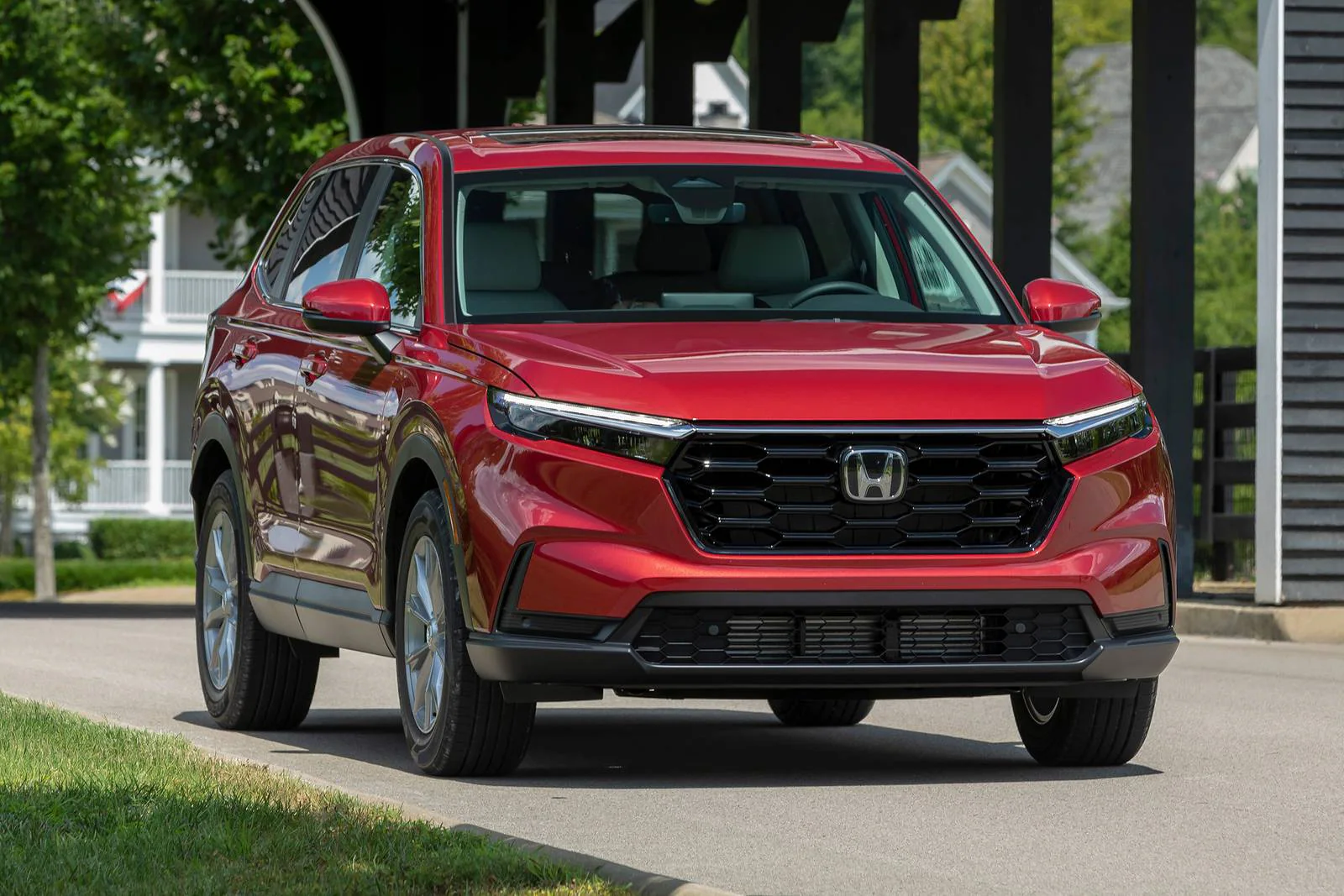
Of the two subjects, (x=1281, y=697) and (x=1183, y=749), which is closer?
(x=1183, y=749)

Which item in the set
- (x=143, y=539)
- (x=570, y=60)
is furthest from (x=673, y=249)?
(x=143, y=539)

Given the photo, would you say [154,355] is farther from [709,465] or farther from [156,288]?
[709,465]

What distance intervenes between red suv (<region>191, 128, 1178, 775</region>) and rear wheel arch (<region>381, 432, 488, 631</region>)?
11mm

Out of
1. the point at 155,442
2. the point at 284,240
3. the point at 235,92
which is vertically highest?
the point at 235,92

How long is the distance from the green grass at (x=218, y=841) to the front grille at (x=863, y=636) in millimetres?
1091

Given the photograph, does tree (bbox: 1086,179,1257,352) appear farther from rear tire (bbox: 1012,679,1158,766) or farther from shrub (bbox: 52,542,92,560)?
rear tire (bbox: 1012,679,1158,766)

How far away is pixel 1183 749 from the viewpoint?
9.30 meters

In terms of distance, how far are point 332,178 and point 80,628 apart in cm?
796

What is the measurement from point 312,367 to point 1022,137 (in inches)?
342

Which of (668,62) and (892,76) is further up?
(668,62)

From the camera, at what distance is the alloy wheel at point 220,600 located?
1041 cm

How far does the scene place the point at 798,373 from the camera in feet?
25.9

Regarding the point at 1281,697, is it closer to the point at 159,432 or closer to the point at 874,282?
the point at 874,282

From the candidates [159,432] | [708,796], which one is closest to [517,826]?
[708,796]
